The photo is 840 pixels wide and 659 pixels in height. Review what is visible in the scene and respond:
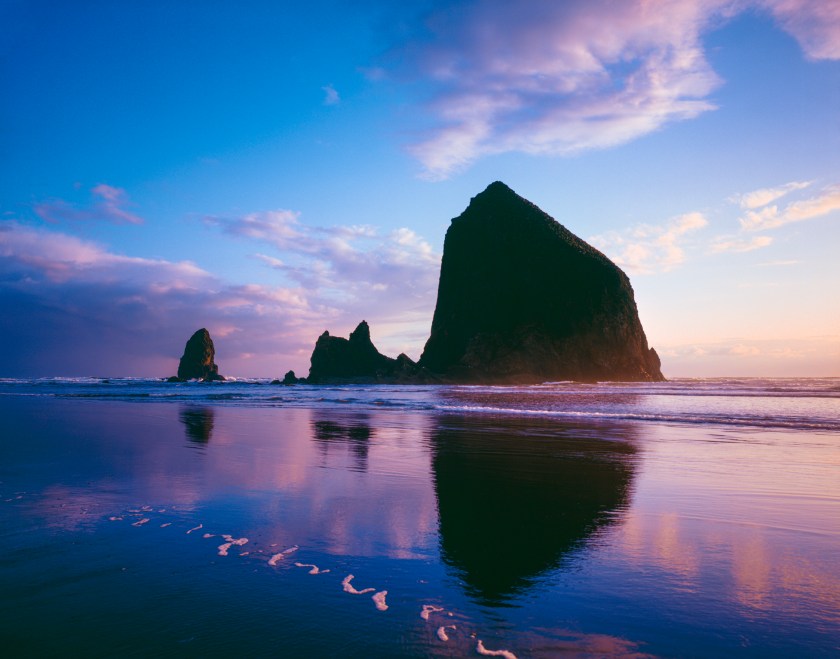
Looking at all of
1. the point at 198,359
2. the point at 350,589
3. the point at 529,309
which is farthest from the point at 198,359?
the point at 350,589

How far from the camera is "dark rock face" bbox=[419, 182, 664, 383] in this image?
86562 millimetres

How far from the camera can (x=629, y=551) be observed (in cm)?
479

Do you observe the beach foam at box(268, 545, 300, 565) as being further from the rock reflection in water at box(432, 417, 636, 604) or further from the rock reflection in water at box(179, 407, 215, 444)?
the rock reflection in water at box(179, 407, 215, 444)

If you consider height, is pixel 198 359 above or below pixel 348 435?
above

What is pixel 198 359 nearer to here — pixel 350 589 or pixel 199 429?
pixel 199 429

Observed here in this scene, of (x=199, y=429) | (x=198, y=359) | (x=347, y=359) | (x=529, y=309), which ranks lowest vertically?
(x=199, y=429)

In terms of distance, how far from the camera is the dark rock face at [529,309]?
86562 millimetres

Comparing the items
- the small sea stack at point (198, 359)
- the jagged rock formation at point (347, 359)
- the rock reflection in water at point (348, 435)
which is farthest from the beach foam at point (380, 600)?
the small sea stack at point (198, 359)

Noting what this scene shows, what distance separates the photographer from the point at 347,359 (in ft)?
336

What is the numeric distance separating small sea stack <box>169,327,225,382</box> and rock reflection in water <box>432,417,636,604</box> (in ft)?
386

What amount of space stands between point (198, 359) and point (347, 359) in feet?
138

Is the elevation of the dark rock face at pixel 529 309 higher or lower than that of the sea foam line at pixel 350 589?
higher

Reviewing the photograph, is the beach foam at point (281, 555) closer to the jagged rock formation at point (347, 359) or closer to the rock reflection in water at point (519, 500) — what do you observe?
the rock reflection in water at point (519, 500)

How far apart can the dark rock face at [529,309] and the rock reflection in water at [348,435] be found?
66162 millimetres
